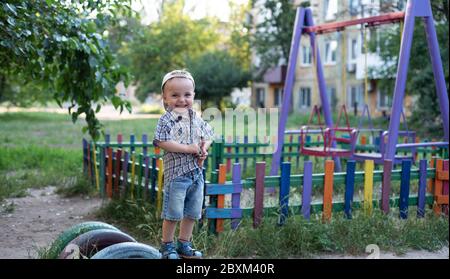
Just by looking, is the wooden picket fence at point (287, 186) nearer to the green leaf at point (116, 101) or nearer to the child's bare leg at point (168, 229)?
the green leaf at point (116, 101)

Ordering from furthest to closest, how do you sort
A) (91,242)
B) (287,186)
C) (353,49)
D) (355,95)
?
(355,95), (353,49), (287,186), (91,242)

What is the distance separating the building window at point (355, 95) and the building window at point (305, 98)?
3.72 meters

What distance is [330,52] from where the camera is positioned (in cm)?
3659

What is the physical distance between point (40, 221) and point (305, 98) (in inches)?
1380

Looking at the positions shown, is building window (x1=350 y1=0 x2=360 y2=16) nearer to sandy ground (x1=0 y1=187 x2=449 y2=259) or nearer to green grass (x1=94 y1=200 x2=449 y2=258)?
sandy ground (x1=0 y1=187 x2=449 y2=259)

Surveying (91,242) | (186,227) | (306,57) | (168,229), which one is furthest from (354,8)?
(306,57)

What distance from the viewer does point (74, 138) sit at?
1783cm

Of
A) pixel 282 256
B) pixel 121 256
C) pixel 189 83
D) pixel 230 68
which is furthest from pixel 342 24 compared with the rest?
pixel 230 68

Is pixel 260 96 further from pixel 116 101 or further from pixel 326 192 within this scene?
pixel 326 192

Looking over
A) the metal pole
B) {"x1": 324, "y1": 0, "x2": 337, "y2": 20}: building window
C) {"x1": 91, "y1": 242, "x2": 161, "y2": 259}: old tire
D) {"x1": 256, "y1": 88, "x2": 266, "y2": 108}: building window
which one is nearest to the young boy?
{"x1": 91, "y1": 242, "x2": 161, "y2": 259}: old tire

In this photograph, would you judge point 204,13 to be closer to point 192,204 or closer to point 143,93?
point 143,93

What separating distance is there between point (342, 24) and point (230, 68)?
29.4 m

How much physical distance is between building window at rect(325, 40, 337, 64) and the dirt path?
3000 cm

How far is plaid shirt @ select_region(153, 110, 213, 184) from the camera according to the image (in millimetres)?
3846
